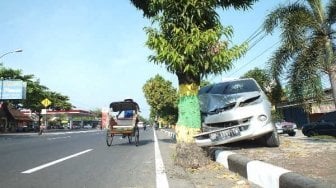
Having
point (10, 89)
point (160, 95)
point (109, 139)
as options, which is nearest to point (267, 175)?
point (109, 139)

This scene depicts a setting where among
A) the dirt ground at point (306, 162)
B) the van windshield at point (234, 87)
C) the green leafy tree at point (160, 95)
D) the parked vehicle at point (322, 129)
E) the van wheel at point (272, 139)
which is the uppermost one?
the green leafy tree at point (160, 95)

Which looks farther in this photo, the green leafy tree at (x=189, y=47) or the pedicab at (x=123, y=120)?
the pedicab at (x=123, y=120)

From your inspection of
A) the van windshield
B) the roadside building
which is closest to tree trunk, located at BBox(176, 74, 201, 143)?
the van windshield

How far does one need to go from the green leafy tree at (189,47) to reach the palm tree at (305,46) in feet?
18.9

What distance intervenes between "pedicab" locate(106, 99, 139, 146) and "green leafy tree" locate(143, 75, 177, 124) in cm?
4549

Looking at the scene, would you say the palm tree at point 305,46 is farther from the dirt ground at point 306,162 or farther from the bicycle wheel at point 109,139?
the bicycle wheel at point 109,139

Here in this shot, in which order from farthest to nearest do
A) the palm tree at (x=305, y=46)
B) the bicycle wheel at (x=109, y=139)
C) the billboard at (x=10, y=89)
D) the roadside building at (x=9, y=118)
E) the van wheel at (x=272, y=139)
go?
the roadside building at (x=9, y=118) < the billboard at (x=10, y=89) < the bicycle wheel at (x=109, y=139) < the palm tree at (x=305, y=46) < the van wheel at (x=272, y=139)

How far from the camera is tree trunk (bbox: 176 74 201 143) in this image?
9.70m

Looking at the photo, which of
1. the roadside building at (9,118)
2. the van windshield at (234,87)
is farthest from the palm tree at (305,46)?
the roadside building at (9,118)

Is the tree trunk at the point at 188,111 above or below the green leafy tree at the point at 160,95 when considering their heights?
below

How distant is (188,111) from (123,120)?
10577 mm

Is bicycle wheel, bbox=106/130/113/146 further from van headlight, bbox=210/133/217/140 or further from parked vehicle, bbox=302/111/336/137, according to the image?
parked vehicle, bbox=302/111/336/137

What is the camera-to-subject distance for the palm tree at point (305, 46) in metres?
14.6

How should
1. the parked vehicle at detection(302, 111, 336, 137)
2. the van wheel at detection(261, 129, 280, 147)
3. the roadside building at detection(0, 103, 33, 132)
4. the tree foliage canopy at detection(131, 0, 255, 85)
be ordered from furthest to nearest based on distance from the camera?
the roadside building at detection(0, 103, 33, 132) < the parked vehicle at detection(302, 111, 336, 137) < the van wheel at detection(261, 129, 280, 147) < the tree foliage canopy at detection(131, 0, 255, 85)
